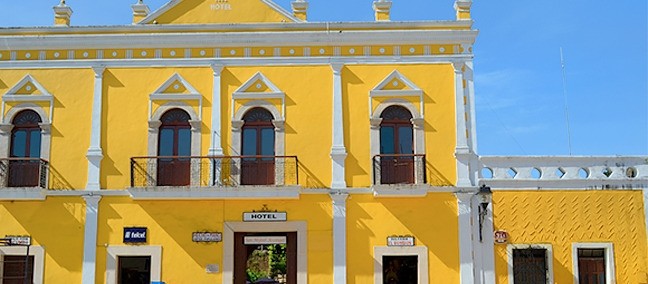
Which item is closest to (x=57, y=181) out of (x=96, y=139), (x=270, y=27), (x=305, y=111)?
(x=96, y=139)

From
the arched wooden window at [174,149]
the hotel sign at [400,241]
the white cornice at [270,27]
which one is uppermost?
the white cornice at [270,27]

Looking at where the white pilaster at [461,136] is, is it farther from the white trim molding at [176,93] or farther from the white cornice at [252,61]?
the white trim molding at [176,93]

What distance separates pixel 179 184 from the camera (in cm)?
1579

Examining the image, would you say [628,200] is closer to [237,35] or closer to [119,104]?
[237,35]

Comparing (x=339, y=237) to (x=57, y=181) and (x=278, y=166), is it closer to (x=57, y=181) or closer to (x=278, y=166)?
(x=278, y=166)

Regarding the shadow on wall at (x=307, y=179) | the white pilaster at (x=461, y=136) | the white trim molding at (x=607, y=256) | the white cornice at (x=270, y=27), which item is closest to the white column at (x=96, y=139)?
the white cornice at (x=270, y=27)

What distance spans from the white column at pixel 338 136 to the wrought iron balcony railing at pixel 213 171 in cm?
85

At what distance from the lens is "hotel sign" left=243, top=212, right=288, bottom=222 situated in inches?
617

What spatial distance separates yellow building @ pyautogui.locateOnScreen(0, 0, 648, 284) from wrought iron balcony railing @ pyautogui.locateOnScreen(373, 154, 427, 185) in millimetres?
45

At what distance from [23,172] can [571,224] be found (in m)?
12.0

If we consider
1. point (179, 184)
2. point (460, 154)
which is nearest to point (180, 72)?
point (179, 184)

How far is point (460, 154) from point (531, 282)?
3108mm

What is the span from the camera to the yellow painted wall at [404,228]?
15.5 m

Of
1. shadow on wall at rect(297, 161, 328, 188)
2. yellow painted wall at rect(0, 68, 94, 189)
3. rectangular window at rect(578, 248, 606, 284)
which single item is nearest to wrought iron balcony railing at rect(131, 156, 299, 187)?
shadow on wall at rect(297, 161, 328, 188)
